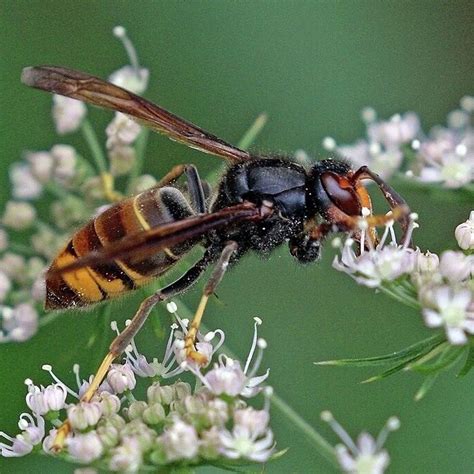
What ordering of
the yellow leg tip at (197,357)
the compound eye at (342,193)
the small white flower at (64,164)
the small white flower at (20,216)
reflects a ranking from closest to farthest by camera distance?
1. the yellow leg tip at (197,357)
2. the compound eye at (342,193)
3. the small white flower at (64,164)
4. the small white flower at (20,216)

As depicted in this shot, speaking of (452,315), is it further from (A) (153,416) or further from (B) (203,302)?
(A) (153,416)

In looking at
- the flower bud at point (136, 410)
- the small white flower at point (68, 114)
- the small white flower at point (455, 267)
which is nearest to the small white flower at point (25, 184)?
the small white flower at point (68, 114)

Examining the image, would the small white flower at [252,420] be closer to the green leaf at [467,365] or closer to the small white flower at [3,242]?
the green leaf at [467,365]

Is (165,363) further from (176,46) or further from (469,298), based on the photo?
(176,46)

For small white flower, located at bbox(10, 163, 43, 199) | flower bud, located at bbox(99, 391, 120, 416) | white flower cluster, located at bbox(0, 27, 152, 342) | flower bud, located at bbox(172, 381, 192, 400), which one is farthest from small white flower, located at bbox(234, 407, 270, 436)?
small white flower, located at bbox(10, 163, 43, 199)

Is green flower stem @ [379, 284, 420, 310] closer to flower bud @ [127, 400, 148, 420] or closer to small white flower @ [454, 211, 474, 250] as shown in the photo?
small white flower @ [454, 211, 474, 250]

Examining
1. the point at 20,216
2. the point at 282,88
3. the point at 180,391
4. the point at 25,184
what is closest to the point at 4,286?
the point at 20,216
